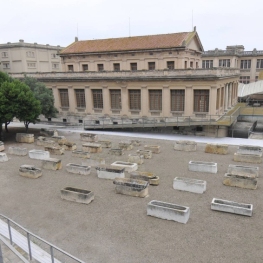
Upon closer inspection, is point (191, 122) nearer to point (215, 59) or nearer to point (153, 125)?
point (153, 125)

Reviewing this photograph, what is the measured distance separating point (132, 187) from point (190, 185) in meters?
3.45

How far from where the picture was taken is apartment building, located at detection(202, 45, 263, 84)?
57.0 metres

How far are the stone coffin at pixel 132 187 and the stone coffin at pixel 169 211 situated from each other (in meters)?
1.89

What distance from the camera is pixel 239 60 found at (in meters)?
59.4

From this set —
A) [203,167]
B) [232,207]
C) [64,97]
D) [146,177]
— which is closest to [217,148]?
[203,167]

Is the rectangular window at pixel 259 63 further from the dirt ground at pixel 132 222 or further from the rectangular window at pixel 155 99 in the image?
the dirt ground at pixel 132 222

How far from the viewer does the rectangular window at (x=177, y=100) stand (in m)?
31.9

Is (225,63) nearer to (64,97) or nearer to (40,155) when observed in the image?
(64,97)

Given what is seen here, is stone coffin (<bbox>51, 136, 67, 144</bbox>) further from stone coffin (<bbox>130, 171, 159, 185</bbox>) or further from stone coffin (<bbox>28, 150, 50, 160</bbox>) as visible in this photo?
stone coffin (<bbox>130, 171, 159, 185</bbox>)

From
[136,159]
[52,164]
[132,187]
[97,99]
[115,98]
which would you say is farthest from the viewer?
[97,99]

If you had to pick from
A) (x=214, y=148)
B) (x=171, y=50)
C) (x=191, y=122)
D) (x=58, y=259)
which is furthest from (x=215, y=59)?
(x=58, y=259)

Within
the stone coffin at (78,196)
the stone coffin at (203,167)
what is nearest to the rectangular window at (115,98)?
the stone coffin at (203,167)

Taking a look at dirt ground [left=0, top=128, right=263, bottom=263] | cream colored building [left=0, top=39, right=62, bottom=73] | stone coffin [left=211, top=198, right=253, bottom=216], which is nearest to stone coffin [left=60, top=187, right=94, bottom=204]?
dirt ground [left=0, top=128, right=263, bottom=263]

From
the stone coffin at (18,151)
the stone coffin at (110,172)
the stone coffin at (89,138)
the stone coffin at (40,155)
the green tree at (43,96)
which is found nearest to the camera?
the stone coffin at (110,172)
